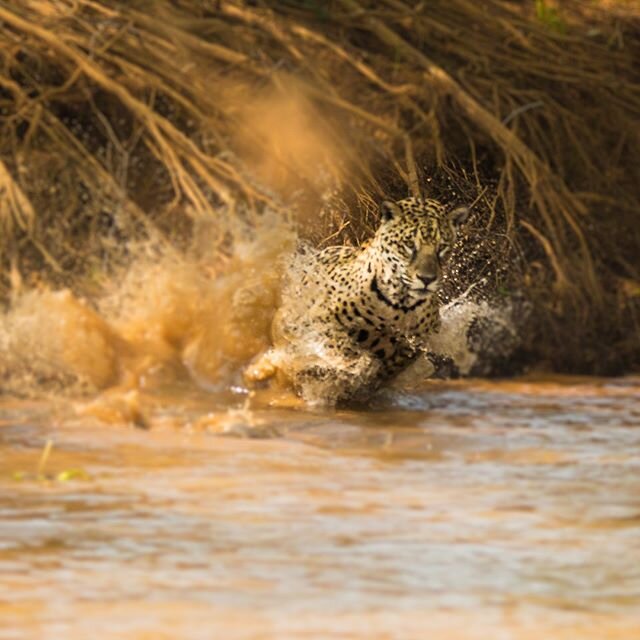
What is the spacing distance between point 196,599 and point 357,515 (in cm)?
128

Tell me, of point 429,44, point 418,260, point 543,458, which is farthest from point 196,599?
point 429,44

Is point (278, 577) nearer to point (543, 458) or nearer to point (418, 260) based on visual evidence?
point (418, 260)

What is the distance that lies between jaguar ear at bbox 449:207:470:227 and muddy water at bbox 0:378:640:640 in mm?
1228

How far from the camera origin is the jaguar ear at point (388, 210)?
393 cm

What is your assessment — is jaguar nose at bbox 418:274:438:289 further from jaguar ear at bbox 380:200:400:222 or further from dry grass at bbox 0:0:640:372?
dry grass at bbox 0:0:640:372

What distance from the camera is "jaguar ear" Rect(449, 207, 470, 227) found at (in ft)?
12.3

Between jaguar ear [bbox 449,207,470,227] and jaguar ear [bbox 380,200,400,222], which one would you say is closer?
jaguar ear [bbox 449,207,470,227]

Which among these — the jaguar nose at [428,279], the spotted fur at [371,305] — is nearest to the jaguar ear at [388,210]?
the spotted fur at [371,305]

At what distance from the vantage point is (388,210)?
3.99 meters

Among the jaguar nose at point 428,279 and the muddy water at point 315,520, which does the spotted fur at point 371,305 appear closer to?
the jaguar nose at point 428,279

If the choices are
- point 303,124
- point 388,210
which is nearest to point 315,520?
point 388,210

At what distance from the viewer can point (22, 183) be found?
9.69m

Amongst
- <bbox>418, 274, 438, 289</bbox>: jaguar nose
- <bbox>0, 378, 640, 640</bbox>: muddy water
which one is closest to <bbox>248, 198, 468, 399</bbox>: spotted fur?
<bbox>418, 274, 438, 289</bbox>: jaguar nose

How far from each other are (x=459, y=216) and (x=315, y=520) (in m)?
2.35
